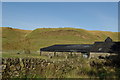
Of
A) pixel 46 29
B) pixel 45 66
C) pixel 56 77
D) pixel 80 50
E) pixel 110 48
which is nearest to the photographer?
pixel 56 77

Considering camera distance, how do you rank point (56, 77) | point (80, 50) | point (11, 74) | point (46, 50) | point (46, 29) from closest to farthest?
point (11, 74)
point (56, 77)
point (80, 50)
point (46, 50)
point (46, 29)

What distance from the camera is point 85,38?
3856 inches

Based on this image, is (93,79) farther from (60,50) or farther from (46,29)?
(46,29)

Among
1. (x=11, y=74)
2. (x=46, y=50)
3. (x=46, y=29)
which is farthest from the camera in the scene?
(x=46, y=29)

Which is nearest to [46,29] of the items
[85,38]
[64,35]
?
[64,35]

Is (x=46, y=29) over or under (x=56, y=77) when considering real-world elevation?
over

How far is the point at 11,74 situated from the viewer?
4.48 meters

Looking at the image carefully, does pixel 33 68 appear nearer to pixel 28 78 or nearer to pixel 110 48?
pixel 28 78

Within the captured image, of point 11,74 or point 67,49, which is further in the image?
point 67,49

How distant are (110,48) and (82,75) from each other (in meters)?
29.5

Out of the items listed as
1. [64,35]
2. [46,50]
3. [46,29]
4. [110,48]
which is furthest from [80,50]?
[46,29]

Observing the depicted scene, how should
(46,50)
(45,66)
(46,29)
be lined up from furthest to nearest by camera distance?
(46,29) → (46,50) → (45,66)

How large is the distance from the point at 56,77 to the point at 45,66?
850mm

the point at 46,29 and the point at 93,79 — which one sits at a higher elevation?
the point at 46,29
